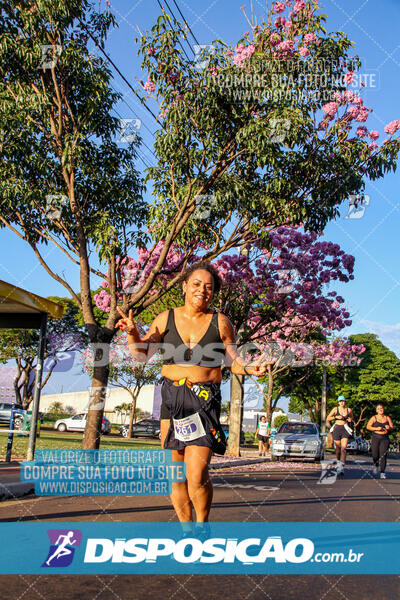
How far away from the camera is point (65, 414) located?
2286 inches

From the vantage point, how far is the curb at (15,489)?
22.4 feet

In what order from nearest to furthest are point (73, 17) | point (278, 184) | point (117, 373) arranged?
1. point (73, 17)
2. point (278, 184)
3. point (117, 373)

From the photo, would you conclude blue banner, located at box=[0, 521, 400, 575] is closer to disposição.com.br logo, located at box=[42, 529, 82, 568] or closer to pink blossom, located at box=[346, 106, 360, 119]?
disposição.com.br logo, located at box=[42, 529, 82, 568]

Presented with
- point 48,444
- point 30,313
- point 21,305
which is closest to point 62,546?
point 21,305

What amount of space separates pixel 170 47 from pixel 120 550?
892 cm

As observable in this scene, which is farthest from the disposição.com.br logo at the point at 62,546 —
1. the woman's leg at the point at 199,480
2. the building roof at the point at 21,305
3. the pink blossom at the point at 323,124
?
the pink blossom at the point at 323,124

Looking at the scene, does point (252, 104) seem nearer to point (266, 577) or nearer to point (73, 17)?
point (73, 17)

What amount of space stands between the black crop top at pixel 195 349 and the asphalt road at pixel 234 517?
1.31 m

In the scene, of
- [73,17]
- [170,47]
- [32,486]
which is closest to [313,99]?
[170,47]

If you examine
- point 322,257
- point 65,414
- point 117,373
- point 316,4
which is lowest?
point 65,414

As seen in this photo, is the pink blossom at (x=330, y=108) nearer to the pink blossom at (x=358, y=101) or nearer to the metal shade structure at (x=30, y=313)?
the pink blossom at (x=358, y=101)

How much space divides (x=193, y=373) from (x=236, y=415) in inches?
629

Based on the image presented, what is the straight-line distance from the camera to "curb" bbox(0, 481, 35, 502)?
6.84 m

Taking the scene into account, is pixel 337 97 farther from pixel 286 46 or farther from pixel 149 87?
pixel 149 87
